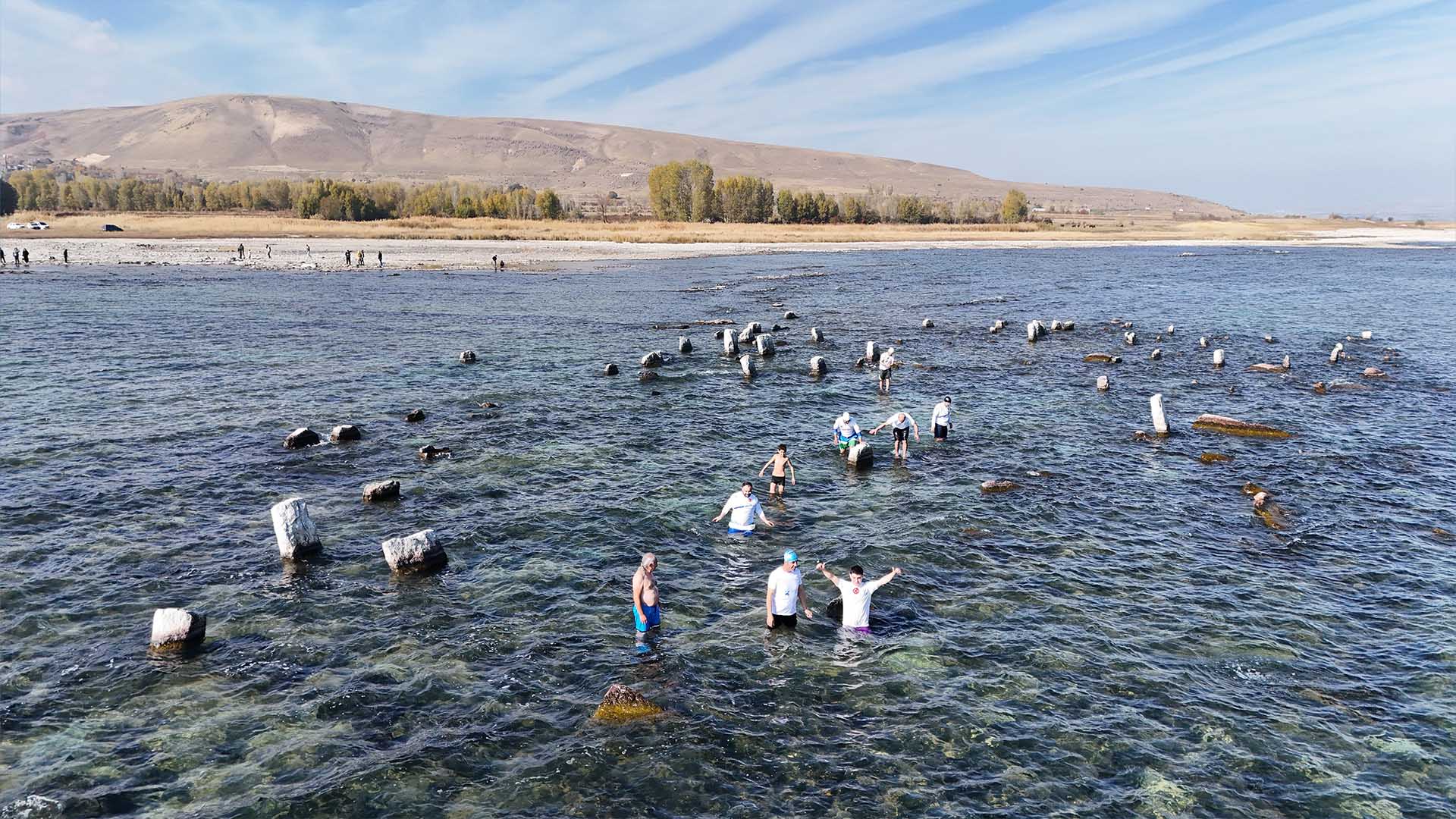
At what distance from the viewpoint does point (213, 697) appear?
14.9 metres

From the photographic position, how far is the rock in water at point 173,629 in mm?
16250

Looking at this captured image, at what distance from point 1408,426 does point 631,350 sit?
122ft

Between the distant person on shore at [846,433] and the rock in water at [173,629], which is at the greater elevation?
the distant person on shore at [846,433]

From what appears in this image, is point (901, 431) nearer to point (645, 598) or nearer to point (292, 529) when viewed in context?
point (645, 598)

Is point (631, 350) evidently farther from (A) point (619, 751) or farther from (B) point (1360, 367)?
(B) point (1360, 367)

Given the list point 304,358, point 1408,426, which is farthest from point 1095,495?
point 304,358

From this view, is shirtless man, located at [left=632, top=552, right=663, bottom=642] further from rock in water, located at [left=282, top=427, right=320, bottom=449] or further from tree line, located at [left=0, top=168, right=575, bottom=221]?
tree line, located at [left=0, top=168, right=575, bottom=221]

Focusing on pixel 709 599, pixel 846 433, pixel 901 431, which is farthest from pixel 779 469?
pixel 709 599

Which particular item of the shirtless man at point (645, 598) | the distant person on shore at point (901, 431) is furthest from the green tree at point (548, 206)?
the shirtless man at point (645, 598)

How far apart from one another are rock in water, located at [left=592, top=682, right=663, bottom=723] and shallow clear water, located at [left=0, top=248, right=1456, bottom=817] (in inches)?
9.5

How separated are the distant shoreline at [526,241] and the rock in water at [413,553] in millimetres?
82195

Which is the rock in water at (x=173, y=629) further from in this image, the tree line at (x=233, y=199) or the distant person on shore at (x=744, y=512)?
the tree line at (x=233, y=199)

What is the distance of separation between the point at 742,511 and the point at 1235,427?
22.8 meters

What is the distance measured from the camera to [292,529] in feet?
66.4
